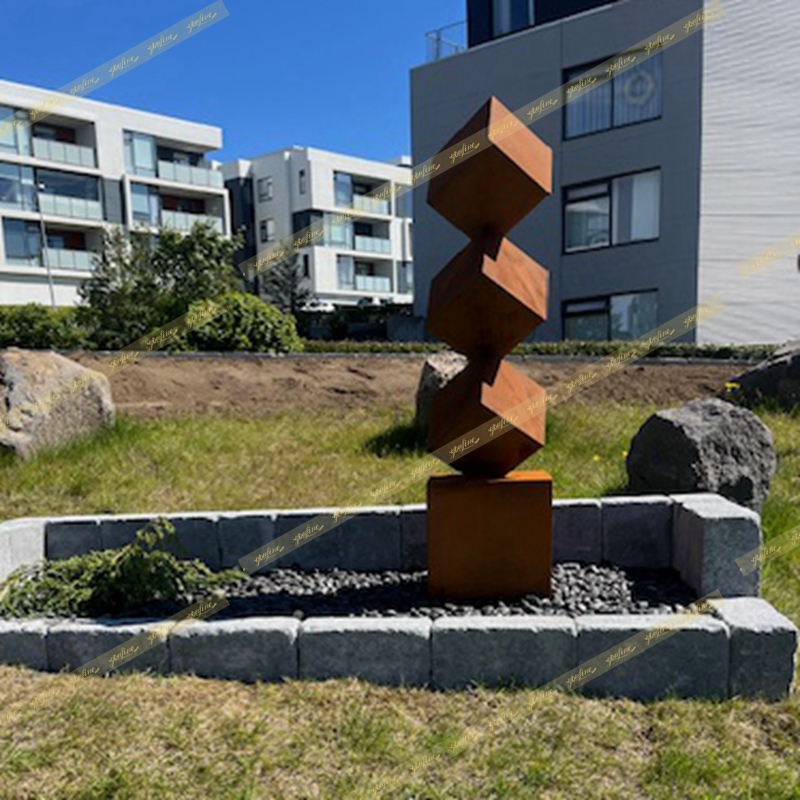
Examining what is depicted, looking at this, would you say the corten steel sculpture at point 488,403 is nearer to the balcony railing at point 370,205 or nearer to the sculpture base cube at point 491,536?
the sculpture base cube at point 491,536

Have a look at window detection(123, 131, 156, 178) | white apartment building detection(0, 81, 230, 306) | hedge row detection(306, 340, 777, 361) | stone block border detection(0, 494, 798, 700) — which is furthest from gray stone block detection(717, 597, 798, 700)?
window detection(123, 131, 156, 178)

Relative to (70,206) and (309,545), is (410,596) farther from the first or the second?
(70,206)

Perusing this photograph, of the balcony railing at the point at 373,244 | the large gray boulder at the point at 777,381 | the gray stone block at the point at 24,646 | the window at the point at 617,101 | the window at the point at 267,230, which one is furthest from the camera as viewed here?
the window at the point at 267,230

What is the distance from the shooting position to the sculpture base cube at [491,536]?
12.1 feet

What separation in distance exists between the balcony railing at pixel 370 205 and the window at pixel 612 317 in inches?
1140

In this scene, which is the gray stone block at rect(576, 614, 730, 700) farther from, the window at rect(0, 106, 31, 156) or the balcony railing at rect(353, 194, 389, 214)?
the balcony railing at rect(353, 194, 389, 214)

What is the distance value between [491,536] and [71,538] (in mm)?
2719

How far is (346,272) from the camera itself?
43.2 meters

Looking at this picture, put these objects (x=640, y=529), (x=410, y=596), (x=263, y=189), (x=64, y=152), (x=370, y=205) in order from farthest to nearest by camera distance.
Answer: (x=370, y=205) < (x=263, y=189) < (x=64, y=152) < (x=640, y=529) < (x=410, y=596)

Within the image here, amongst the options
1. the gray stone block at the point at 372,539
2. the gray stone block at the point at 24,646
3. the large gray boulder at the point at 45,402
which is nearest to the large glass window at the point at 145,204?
the large gray boulder at the point at 45,402

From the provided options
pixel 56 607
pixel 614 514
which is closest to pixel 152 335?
pixel 56 607

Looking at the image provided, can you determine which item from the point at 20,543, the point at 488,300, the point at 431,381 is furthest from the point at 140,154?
the point at 488,300

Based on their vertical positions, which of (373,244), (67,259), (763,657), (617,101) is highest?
(617,101)

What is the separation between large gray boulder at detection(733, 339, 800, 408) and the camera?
835 cm
